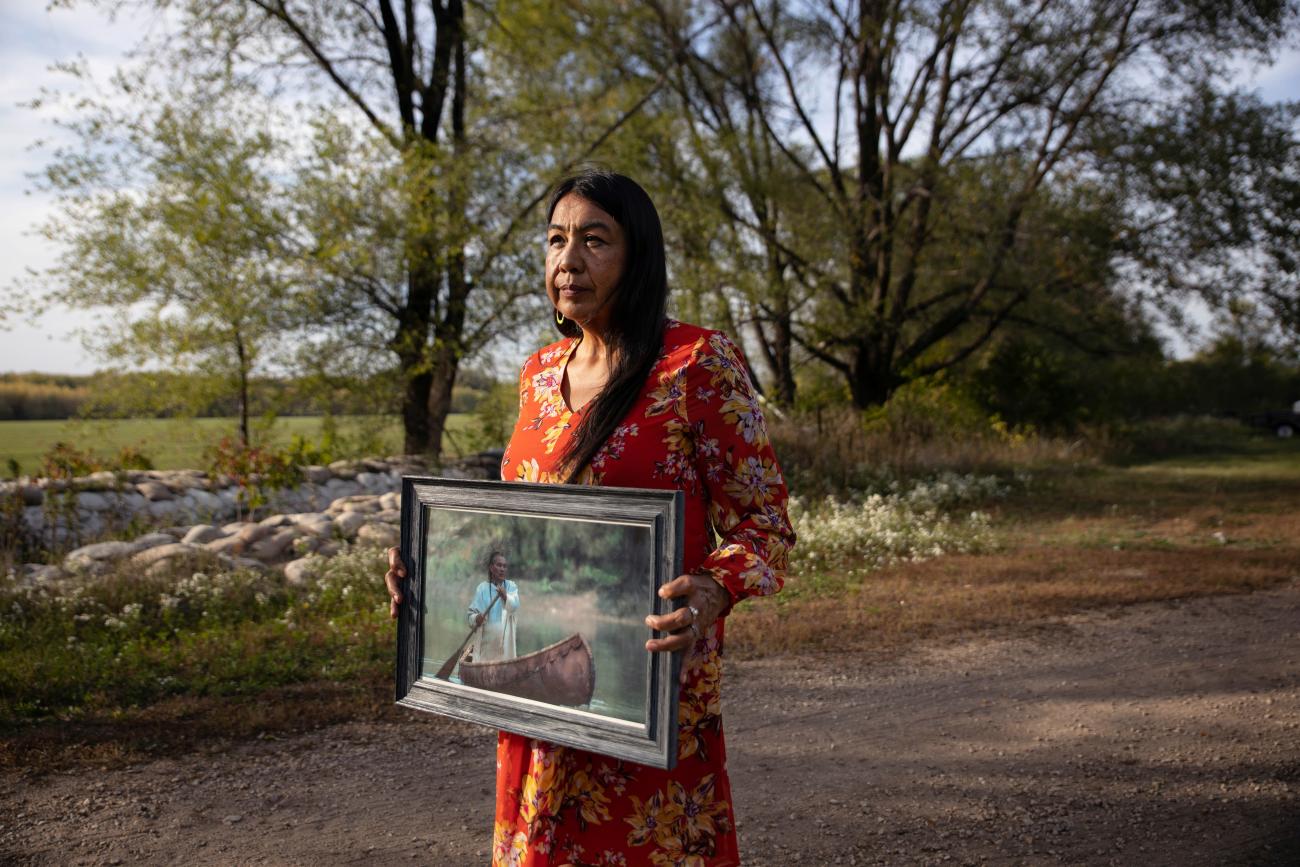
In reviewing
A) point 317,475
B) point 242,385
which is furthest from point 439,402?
point 317,475

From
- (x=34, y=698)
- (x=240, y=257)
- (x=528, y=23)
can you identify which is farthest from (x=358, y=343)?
(x=34, y=698)

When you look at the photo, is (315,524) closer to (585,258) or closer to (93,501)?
(93,501)

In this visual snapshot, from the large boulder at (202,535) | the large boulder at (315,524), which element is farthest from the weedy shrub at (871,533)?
the large boulder at (202,535)

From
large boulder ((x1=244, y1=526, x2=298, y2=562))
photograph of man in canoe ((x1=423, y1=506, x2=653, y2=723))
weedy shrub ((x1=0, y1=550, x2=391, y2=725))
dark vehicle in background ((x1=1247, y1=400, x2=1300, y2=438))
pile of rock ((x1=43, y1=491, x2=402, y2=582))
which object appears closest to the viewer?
photograph of man in canoe ((x1=423, y1=506, x2=653, y2=723))

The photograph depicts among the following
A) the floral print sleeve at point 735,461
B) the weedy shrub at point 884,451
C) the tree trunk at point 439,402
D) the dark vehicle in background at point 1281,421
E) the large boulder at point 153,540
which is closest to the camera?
the floral print sleeve at point 735,461

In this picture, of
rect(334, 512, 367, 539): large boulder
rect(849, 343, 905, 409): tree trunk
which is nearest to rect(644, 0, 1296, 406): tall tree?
rect(849, 343, 905, 409): tree trunk

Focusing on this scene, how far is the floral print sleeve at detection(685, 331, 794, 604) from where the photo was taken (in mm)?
2074

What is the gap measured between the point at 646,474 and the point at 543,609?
37cm

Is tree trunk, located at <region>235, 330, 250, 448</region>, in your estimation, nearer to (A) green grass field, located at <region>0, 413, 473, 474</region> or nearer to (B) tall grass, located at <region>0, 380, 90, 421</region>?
(A) green grass field, located at <region>0, 413, 473, 474</region>

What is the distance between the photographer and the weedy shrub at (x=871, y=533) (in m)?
9.42

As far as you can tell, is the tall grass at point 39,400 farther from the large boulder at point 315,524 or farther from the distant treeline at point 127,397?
the large boulder at point 315,524

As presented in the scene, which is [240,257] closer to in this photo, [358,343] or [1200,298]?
[358,343]

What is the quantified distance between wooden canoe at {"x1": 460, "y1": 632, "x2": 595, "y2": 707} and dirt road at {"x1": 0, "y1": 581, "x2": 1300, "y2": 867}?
211 centimetres

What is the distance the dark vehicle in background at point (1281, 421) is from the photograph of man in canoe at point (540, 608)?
114 feet
